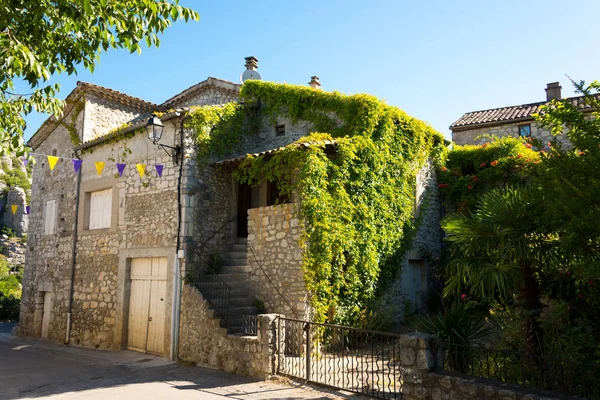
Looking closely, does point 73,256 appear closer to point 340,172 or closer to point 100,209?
point 100,209

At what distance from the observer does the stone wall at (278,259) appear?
31.2 ft

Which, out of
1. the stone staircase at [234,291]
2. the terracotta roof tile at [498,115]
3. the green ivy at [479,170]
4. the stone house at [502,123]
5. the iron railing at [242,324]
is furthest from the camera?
the terracotta roof tile at [498,115]

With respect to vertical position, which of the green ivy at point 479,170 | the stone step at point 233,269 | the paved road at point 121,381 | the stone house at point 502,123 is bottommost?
the paved road at point 121,381

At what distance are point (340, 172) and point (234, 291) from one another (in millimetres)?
3506

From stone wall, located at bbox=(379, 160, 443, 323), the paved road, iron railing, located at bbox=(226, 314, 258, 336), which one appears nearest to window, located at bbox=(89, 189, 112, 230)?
the paved road

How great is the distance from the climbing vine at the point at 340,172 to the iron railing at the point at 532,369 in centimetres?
348

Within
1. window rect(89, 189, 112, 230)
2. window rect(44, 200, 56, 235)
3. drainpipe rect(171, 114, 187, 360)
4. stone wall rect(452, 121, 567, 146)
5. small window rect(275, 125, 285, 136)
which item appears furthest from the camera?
stone wall rect(452, 121, 567, 146)

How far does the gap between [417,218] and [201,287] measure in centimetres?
623

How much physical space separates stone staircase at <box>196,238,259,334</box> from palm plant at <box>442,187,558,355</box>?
4279mm

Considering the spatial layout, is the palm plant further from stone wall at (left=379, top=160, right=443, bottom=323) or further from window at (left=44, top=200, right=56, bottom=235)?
window at (left=44, top=200, right=56, bottom=235)

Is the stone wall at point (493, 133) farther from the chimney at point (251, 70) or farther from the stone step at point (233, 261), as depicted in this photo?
the stone step at point (233, 261)

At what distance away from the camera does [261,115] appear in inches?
509

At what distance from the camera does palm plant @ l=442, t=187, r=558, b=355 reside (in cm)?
656

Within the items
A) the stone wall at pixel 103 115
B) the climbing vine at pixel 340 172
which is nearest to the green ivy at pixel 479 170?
the climbing vine at pixel 340 172
